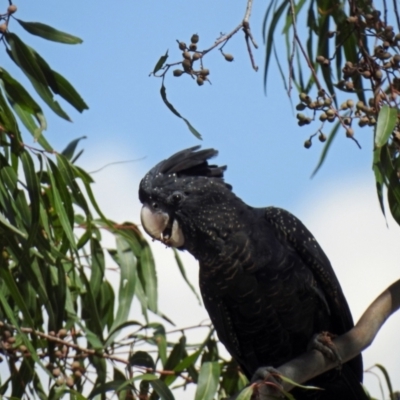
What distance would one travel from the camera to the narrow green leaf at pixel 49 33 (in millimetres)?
2590

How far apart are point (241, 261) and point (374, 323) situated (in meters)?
0.56

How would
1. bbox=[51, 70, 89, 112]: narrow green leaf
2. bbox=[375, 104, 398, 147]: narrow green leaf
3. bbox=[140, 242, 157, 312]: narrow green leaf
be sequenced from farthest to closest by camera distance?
bbox=[140, 242, 157, 312]: narrow green leaf → bbox=[51, 70, 89, 112]: narrow green leaf → bbox=[375, 104, 398, 147]: narrow green leaf

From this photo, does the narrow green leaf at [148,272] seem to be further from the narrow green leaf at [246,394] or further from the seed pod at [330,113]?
the seed pod at [330,113]

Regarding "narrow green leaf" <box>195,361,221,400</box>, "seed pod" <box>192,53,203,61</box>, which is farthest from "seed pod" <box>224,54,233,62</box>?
"narrow green leaf" <box>195,361,221,400</box>

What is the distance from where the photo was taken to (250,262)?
279cm

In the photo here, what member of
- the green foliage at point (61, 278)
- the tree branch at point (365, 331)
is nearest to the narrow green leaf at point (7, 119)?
the green foliage at point (61, 278)

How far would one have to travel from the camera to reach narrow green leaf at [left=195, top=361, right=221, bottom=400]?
2.62 metres

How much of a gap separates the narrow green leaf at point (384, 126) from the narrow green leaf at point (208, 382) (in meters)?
1.00

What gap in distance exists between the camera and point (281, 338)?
115 inches

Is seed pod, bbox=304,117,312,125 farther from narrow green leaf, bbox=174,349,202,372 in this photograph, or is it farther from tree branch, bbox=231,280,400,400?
narrow green leaf, bbox=174,349,202,372

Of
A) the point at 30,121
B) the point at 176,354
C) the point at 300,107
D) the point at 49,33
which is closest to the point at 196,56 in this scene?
the point at 300,107

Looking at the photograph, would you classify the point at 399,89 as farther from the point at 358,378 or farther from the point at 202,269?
the point at 358,378

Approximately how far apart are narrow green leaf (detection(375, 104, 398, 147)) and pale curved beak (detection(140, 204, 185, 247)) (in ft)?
3.15

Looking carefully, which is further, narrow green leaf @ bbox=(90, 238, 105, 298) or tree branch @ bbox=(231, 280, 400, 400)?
narrow green leaf @ bbox=(90, 238, 105, 298)
